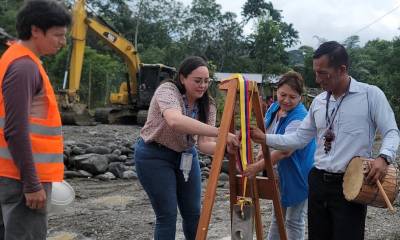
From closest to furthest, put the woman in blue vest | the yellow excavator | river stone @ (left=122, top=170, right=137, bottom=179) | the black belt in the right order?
the black belt → the woman in blue vest → river stone @ (left=122, top=170, right=137, bottom=179) → the yellow excavator

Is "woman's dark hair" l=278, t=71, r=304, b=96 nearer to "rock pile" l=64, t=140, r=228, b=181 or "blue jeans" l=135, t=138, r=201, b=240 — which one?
"blue jeans" l=135, t=138, r=201, b=240

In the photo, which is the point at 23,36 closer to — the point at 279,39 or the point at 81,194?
the point at 81,194

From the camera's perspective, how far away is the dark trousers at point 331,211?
129 inches

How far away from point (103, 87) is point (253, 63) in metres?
16.4

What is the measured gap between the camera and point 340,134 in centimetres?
331

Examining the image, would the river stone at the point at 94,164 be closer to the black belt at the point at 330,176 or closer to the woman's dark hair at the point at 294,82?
the woman's dark hair at the point at 294,82

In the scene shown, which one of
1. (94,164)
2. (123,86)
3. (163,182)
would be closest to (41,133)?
(163,182)

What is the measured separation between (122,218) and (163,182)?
9.49 ft

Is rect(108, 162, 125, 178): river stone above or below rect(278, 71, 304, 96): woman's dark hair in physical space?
below

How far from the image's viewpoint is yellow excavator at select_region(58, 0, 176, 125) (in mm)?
18516

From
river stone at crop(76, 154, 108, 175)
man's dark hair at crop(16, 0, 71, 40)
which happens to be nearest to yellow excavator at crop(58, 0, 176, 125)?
river stone at crop(76, 154, 108, 175)

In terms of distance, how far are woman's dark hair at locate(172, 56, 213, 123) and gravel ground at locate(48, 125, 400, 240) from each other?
2.13 meters

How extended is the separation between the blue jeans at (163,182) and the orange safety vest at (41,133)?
0.90 meters

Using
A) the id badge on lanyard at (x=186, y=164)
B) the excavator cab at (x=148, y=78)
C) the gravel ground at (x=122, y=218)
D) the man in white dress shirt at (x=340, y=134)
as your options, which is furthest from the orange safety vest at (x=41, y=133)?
the excavator cab at (x=148, y=78)
